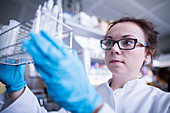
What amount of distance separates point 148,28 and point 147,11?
2970 mm

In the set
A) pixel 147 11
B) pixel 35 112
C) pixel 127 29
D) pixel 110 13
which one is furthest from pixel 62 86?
pixel 147 11

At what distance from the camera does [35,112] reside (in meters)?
0.67

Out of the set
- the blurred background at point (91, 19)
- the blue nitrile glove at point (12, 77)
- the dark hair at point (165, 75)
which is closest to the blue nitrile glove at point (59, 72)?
the blue nitrile glove at point (12, 77)

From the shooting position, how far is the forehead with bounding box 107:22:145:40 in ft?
2.63

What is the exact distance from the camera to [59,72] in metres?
0.38

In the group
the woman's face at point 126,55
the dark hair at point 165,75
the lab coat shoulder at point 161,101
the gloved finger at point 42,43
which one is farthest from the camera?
the dark hair at point 165,75

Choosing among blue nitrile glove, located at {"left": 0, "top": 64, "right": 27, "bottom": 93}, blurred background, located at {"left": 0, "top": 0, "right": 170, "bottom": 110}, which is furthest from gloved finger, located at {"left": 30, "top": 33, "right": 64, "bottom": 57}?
blurred background, located at {"left": 0, "top": 0, "right": 170, "bottom": 110}

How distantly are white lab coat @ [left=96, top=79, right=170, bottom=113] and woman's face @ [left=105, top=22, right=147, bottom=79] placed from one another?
101 mm

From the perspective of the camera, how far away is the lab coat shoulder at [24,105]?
610 millimetres

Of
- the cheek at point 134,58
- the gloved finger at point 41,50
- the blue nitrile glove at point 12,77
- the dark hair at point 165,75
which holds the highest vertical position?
the gloved finger at point 41,50

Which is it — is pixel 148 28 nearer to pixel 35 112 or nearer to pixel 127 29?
pixel 127 29

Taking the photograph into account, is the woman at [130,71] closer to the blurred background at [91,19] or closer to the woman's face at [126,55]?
the woman's face at [126,55]

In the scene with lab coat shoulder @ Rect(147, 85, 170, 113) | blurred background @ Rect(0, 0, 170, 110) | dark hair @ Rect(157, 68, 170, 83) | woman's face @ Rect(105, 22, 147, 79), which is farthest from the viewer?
dark hair @ Rect(157, 68, 170, 83)

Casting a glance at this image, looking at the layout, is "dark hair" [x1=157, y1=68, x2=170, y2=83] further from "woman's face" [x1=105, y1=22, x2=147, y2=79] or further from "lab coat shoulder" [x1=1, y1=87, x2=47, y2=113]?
"lab coat shoulder" [x1=1, y1=87, x2=47, y2=113]
